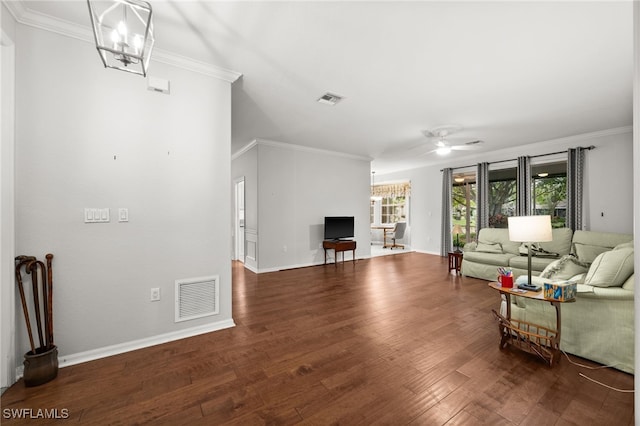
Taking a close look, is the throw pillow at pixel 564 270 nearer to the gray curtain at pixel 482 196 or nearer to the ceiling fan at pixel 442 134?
the ceiling fan at pixel 442 134

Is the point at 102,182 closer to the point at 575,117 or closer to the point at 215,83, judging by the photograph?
the point at 215,83

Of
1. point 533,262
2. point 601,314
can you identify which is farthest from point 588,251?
point 601,314

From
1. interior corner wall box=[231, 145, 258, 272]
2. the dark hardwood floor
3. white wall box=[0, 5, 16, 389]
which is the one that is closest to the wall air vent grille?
the dark hardwood floor

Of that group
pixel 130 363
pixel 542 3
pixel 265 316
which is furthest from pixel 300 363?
pixel 542 3

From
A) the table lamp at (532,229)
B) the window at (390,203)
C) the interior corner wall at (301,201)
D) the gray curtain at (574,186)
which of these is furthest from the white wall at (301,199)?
the table lamp at (532,229)

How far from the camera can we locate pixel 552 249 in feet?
15.9

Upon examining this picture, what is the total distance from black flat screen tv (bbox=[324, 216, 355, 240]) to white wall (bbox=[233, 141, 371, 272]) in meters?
0.23

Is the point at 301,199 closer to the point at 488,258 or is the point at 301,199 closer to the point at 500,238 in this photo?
the point at 488,258

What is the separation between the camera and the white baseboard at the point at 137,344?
2148 millimetres

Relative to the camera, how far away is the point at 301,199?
6109mm

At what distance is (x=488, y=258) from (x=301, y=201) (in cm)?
392

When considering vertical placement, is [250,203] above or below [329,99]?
below

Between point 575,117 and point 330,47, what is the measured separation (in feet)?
14.1

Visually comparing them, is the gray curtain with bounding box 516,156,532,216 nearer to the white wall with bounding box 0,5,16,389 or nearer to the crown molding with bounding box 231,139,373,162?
the crown molding with bounding box 231,139,373,162
